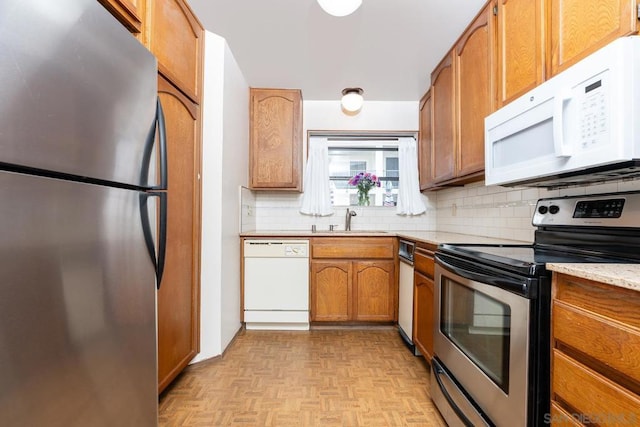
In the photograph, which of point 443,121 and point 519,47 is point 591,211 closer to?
point 519,47

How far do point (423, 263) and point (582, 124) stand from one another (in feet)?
4.08

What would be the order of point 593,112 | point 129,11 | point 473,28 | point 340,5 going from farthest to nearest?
point 473,28 → point 340,5 → point 129,11 → point 593,112

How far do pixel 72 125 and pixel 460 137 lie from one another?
2110 millimetres

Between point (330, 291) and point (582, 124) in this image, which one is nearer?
point (582, 124)

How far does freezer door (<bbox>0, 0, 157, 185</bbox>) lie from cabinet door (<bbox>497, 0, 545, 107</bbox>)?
1610mm

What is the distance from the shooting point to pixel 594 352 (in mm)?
786

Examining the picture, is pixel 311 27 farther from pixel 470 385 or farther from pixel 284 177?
pixel 470 385

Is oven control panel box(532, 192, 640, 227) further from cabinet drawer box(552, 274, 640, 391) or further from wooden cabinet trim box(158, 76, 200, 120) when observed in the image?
wooden cabinet trim box(158, 76, 200, 120)

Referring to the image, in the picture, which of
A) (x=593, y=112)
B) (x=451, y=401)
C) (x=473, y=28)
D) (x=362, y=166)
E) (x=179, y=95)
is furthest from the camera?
(x=362, y=166)

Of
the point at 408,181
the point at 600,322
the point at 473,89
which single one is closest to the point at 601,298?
the point at 600,322

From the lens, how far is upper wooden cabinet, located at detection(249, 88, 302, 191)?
10.2 ft

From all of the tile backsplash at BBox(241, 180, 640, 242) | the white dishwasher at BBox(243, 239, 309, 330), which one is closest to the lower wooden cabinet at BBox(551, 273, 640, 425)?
the tile backsplash at BBox(241, 180, 640, 242)

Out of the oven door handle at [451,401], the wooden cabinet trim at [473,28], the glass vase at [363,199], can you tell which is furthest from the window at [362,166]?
the oven door handle at [451,401]

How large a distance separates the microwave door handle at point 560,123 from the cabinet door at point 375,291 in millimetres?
1874
